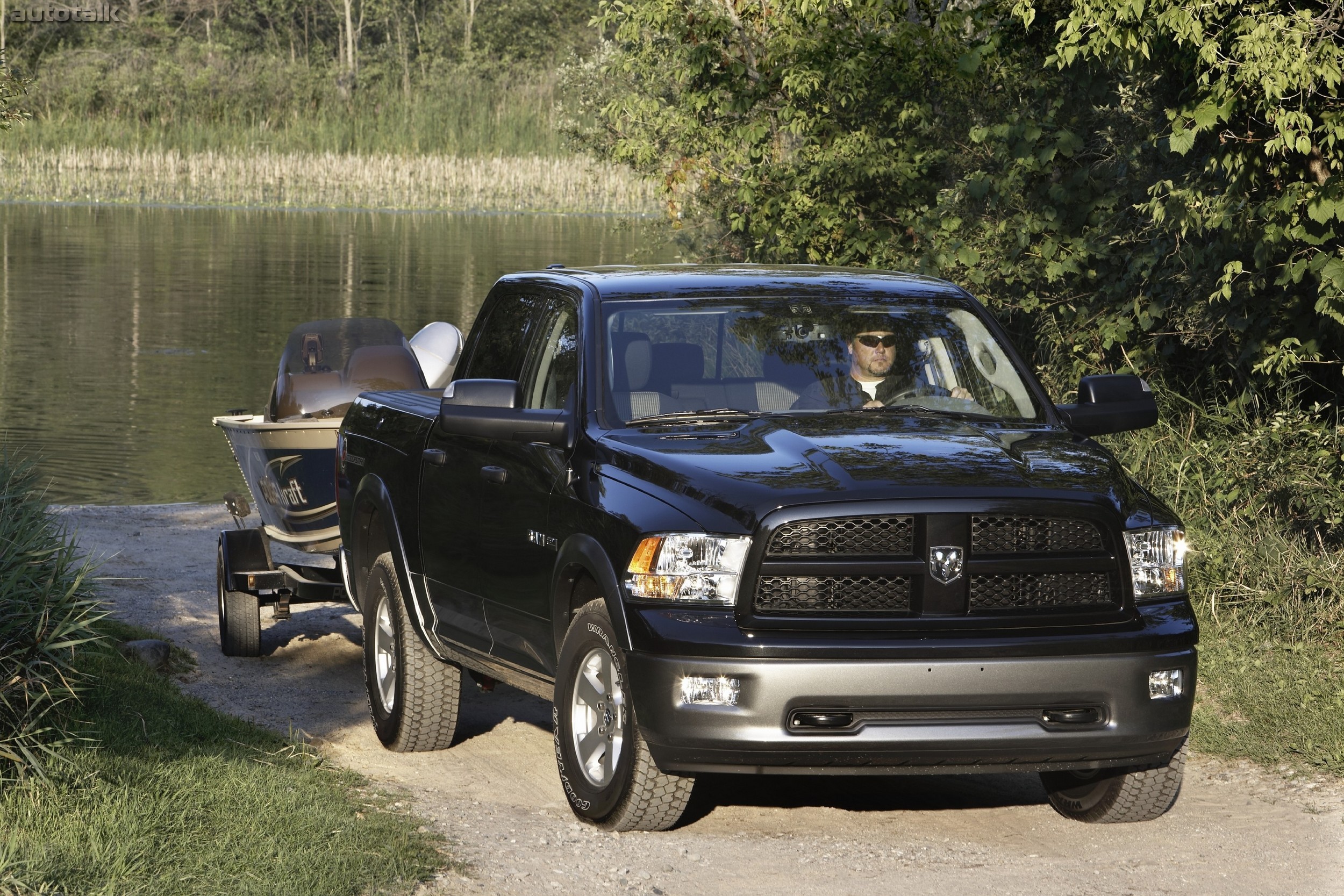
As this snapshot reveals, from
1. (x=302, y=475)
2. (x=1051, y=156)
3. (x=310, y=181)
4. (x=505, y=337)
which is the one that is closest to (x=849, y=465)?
(x=505, y=337)

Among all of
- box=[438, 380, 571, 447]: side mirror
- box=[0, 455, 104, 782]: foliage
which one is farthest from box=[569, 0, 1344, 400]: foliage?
box=[0, 455, 104, 782]: foliage

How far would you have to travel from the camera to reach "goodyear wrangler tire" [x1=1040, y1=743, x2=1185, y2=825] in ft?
21.7

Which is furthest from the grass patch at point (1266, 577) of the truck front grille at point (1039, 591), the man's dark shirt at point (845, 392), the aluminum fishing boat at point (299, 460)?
the aluminum fishing boat at point (299, 460)

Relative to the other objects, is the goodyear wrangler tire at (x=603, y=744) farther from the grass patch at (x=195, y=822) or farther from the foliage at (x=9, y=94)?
the foliage at (x=9, y=94)

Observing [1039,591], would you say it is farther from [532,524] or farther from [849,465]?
[532,524]

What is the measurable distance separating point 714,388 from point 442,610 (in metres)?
1.59

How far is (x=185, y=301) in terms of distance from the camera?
120ft

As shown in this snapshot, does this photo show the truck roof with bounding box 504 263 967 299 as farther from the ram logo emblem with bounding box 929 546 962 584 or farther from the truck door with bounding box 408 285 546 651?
the ram logo emblem with bounding box 929 546 962 584

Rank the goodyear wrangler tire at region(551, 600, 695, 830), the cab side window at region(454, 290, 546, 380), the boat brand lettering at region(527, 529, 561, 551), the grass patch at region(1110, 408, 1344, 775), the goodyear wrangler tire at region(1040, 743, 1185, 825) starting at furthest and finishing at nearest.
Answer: the grass patch at region(1110, 408, 1344, 775), the cab side window at region(454, 290, 546, 380), the boat brand lettering at region(527, 529, 561, 551), the goodyear wrangler tire at region(1040, 743, 1185, 825), the goodyear wrangler tire at region(551, 600, 695, 830)

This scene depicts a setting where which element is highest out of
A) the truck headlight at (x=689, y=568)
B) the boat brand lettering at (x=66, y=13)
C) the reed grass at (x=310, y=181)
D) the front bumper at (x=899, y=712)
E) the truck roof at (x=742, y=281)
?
the boat brand lettering at (x=66, y=13)

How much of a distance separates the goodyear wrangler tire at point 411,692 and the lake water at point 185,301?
3.28 meters

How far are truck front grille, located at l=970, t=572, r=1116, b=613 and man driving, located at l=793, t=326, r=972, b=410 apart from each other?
118 cm

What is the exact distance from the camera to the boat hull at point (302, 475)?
10195mm

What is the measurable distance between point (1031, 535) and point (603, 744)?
1.56 meters
